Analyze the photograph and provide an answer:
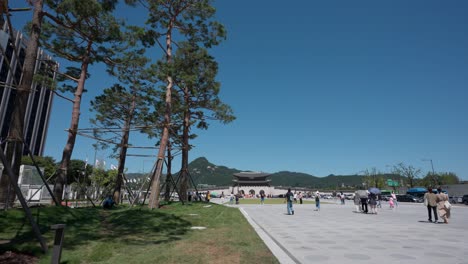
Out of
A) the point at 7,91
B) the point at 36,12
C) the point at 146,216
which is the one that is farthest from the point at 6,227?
the point at 7,91

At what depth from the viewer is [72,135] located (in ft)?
44.3

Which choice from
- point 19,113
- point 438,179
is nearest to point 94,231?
point 19,113

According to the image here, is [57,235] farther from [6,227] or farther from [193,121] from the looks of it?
[193,121]

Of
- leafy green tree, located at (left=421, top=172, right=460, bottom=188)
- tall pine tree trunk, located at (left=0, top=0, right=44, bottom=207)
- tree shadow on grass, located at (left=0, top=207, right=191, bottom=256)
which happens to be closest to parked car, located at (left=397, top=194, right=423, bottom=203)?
leafy green tree, located at (left=421, top=172, right=460, bottom=188)

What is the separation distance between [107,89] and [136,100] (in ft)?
10.1

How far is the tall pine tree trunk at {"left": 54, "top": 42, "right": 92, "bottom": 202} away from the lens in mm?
12523

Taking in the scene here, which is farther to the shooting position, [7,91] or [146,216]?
[7,91]

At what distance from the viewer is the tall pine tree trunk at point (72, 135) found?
12523mm

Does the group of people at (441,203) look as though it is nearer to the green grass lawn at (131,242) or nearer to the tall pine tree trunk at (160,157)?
the green grass lawn at (131,242)

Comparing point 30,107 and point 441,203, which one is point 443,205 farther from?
point 30,107

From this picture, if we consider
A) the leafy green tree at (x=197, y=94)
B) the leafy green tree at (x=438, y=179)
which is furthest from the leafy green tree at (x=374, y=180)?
the leafy green tree at (x=197, y=94)

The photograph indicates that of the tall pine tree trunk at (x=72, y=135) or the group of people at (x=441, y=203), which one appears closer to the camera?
the tall pine tree trunk at (x=72, y=135)

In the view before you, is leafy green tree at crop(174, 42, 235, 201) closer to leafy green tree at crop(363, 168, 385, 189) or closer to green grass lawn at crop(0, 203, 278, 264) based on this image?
green grass lawn at crop(0, 203, 278, 264)

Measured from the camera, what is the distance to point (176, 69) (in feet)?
54.5
